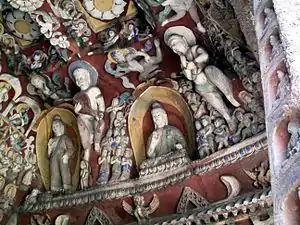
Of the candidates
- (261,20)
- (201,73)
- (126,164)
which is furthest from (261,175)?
(261,20)

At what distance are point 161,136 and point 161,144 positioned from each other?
57 millimetres

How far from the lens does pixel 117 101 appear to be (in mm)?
4961

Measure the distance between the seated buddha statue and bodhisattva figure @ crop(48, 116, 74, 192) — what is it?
0.68 m

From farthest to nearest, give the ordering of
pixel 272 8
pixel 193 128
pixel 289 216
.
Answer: pixel 193 128 < pixel 272 8 < pixel 289 216

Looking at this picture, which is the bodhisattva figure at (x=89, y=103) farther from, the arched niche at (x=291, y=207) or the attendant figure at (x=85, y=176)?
the arched niche at (x=291, y=207)

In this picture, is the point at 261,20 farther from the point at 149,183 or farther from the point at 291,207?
the point at 149,183

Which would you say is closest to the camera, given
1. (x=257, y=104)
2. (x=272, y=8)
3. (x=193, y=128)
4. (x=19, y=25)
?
(x=272, y=8)

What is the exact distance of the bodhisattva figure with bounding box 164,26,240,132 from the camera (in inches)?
172

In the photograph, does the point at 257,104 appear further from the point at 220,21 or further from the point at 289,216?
the point at 289,216

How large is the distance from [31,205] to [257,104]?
6.18 feet

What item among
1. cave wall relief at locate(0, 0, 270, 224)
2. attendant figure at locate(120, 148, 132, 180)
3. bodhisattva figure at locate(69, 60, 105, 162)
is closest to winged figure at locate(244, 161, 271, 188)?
cave wall relief at locate(0, 0, 270, 224)

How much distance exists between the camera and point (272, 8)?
2.73m

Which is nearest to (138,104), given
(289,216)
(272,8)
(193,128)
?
(193,128)

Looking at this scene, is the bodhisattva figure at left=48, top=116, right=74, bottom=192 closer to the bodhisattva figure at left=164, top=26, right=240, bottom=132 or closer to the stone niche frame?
the stone niche frame
